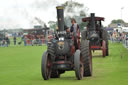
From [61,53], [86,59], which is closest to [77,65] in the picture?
[61,53]

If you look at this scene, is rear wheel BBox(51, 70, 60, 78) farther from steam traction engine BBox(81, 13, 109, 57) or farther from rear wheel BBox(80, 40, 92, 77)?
steam traction engine BBox(81, 13, 109, 57)

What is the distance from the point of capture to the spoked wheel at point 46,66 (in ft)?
38.2

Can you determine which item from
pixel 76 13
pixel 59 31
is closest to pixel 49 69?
Result: pixel 59 31

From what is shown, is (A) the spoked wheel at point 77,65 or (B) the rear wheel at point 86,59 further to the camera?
(B) the rear wheel at point 86,59

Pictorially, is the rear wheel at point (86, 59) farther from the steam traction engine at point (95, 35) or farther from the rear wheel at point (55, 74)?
the steam traction engine at point (95, 35)

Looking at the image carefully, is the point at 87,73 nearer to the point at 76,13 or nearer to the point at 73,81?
the point at 73,81

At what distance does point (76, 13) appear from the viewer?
88875 mm

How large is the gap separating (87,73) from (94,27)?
39.6 feet

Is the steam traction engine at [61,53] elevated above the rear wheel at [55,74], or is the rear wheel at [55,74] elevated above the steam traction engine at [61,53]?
the steam traction engine at [61,53]

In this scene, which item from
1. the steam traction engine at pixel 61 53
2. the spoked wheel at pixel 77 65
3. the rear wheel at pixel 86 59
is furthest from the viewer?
the rear wheel at pixel 86 59

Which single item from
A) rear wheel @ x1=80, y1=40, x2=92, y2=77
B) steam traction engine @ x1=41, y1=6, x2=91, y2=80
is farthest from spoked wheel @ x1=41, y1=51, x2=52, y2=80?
rear wheel @ x1=80, y1=40, x2=92, y2=77

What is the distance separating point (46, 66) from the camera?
39.0 ft

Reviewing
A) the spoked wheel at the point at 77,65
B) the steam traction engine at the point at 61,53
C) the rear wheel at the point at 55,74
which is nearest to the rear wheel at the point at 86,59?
the steam traction engine at the point at 61,53

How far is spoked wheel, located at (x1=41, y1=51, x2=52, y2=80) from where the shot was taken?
11.6 m
